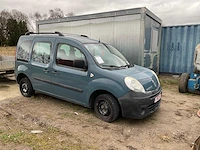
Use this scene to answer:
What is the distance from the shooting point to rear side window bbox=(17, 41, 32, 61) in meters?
4.88

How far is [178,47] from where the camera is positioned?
8.38 metres

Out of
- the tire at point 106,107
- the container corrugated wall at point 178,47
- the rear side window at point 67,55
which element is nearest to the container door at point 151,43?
the container corrugated wall at point 178,47

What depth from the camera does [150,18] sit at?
6.98 metres

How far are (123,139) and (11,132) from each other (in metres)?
2.02

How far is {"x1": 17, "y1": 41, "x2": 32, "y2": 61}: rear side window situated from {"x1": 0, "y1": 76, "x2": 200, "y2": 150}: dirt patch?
1.26 metres

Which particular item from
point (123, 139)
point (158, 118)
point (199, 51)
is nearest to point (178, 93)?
point (199, 51)

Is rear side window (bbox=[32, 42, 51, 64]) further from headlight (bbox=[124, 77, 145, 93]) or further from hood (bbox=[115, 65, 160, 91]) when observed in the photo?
headlight (bbox=[124, 77, 145, 93])

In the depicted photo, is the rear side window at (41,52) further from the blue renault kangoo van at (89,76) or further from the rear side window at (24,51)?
the rear side window at (24,51)

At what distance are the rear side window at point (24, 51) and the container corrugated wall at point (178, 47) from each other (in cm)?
643

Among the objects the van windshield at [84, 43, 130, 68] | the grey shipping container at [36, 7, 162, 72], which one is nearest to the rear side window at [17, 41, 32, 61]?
the van windshield at [84, 43, 130, 68]

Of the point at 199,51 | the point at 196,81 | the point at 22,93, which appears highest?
the point at 199,51

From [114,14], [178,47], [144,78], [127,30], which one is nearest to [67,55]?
[144,78]

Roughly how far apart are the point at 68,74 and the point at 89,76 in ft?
1.85

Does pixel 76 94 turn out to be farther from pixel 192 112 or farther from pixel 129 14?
pixel 129 14
